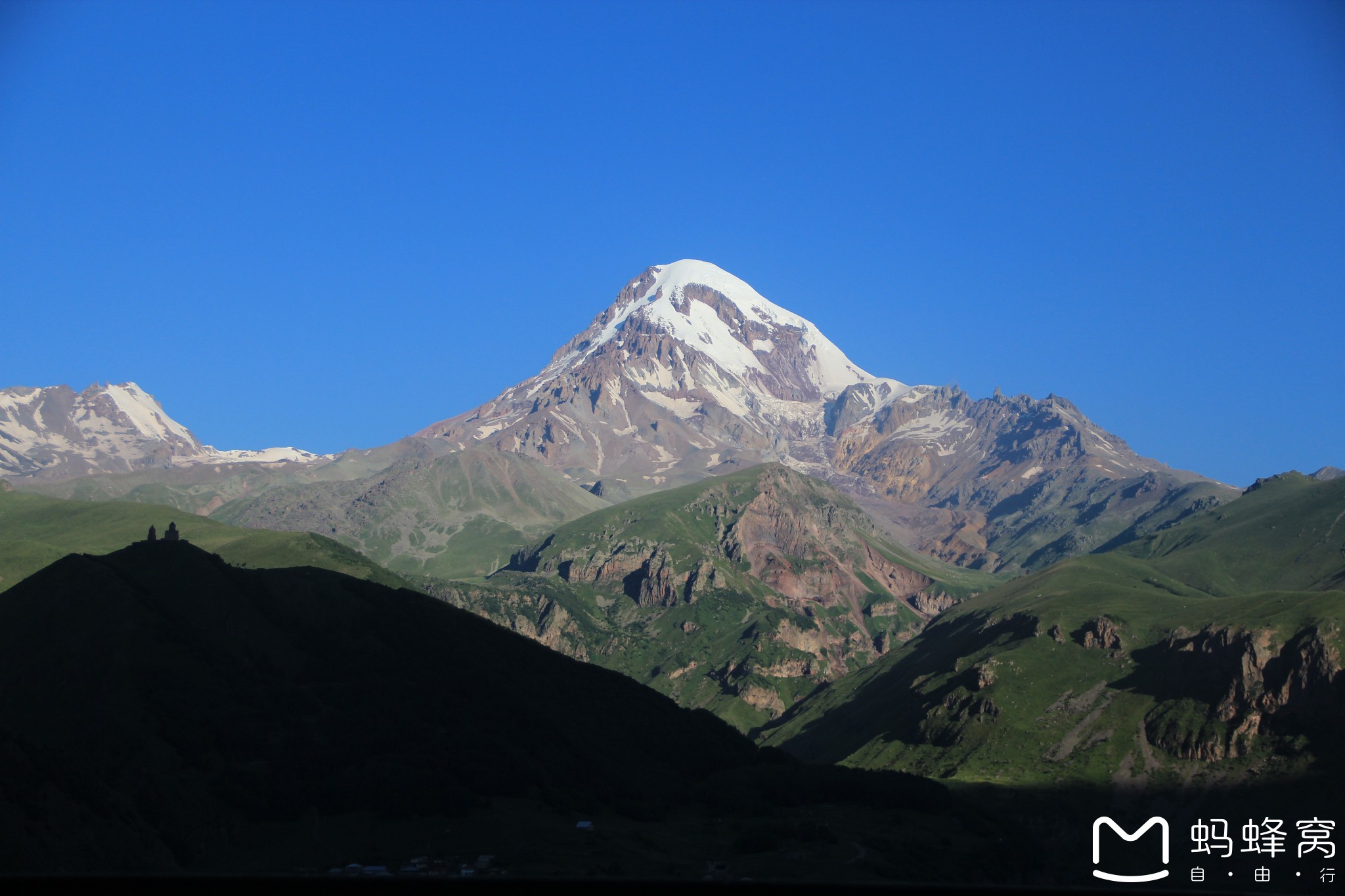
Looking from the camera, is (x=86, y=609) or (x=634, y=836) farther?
(x=86, y=609)

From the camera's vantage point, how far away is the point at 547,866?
132m

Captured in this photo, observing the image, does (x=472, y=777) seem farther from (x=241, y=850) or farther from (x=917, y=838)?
(x=917, y=838)

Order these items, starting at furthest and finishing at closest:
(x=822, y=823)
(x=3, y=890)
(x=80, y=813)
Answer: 1. (x=822, y=823)
2. (x=80, y=813)
3. (x=3, y=890)

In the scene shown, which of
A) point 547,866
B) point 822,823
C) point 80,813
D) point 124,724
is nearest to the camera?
point 80,813

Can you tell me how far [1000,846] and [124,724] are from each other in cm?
13155

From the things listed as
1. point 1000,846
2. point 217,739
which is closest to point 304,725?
point 217,739

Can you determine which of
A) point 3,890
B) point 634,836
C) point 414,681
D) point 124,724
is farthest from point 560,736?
point 3,890

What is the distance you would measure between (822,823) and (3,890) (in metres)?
179

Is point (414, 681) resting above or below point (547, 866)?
above

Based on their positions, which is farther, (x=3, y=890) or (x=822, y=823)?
(x=822, y=823)

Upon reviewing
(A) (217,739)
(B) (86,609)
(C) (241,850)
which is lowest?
(C) (241,850)

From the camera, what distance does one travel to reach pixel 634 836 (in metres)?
159

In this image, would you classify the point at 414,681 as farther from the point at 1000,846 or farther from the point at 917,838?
the point at 1000,846

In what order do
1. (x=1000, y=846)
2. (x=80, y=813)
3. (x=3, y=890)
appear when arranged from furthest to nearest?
(x=1000, y=846) < (x=80, y=813) < (x=3, y=890)
